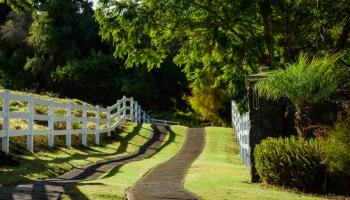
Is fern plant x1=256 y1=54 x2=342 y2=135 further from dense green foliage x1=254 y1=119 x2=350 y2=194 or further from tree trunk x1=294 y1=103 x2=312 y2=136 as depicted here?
dense green foliage x1=254 y1=119 x2=350 y2=194

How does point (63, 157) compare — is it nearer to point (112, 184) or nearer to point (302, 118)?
point (112, 184)

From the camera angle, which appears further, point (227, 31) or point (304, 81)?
point (227, 31)

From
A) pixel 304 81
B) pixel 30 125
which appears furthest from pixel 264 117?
pixel 30 125

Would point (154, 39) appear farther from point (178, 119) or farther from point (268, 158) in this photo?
point (178, 119)

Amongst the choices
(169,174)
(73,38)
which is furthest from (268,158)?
(73,38)

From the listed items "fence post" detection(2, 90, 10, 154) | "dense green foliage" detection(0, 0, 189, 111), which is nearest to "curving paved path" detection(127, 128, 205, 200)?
"fence post" detection(2, 90, 10, 154)

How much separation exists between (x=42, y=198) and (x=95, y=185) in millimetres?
1895

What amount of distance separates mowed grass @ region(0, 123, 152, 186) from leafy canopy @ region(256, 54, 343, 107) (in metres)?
5.35

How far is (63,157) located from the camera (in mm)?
16281

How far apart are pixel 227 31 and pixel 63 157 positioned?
5.88m

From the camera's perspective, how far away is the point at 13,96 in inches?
582

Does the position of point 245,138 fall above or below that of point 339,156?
above

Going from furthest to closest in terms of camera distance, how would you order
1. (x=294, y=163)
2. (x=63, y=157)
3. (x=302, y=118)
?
(x=63, y=157)
(x=302, y=118)
(x=294, y=163)

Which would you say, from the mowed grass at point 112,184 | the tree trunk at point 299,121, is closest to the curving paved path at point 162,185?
the mowed grass at point 112,184
